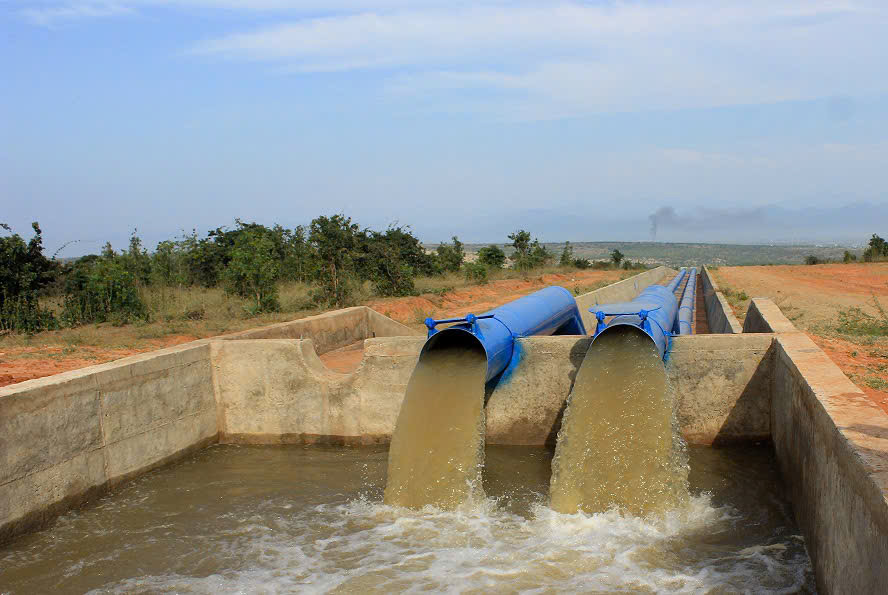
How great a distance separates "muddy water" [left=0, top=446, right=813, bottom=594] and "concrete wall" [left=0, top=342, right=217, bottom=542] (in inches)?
9.8

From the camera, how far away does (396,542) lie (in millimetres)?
5594

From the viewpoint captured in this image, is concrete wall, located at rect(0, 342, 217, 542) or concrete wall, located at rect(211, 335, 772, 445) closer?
concrete wall, located at rect(0, 342, 217, 542)

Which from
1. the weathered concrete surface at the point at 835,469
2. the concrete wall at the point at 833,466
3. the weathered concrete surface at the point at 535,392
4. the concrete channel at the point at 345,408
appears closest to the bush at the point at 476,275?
the concrete channel at the point at 345,408

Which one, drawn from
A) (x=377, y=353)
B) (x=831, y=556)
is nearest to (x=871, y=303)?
(x=377, y=353)

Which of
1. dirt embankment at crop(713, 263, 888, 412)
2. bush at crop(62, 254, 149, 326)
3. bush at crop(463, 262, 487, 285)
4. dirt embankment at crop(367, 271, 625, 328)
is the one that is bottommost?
dirt embankment at crop(713, 263, 888, 412)

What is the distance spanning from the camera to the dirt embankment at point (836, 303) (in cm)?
761

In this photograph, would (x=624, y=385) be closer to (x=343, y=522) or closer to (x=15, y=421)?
(x=343, y=522)

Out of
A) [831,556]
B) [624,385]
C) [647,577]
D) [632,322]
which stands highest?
[632,322]

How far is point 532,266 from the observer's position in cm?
3984

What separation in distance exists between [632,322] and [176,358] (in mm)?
5010

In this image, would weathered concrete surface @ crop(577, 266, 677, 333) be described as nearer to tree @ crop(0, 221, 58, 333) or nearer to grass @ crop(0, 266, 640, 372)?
grass @ crop(0, 266, 640, 372)

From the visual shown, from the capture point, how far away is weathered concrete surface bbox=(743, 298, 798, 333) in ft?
25.8

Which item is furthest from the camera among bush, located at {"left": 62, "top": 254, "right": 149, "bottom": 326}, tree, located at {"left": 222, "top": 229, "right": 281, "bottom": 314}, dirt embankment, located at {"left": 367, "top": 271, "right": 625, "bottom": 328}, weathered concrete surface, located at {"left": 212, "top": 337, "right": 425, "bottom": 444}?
dirt embankment, located at {"left": 367, "top": 271, "right": 625, "bottom": 328}

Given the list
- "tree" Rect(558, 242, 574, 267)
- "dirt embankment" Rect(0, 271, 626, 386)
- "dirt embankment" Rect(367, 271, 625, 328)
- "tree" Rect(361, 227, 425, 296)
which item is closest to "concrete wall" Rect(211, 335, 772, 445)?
"dirt embankment" Rect(0, 271, 626, 386)
